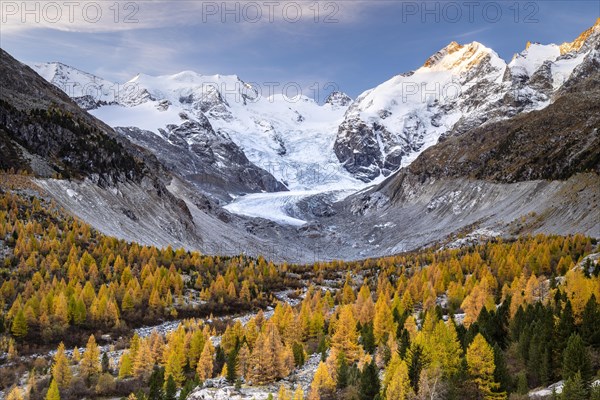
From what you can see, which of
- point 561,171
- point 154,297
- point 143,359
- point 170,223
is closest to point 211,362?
point 143,359

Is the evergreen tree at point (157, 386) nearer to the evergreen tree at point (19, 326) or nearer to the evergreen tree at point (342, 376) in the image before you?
the evergreen tree at point (342, 376)

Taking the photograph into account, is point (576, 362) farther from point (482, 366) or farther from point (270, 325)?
point (270, 325)

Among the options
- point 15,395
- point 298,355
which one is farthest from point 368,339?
point 15,395

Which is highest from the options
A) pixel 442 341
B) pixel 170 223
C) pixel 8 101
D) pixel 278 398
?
pixel 8 101

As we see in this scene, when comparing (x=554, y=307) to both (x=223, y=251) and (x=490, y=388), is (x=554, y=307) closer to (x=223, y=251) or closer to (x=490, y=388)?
(x=490, y=388)

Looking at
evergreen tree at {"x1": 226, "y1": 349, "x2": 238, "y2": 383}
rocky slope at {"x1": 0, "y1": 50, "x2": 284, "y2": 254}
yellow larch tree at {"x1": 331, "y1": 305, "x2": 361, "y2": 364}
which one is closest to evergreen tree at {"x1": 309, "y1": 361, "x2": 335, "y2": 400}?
yellow larch tree at {"x1": 331, "y1": 305, "x2": 361, "y2": 364}

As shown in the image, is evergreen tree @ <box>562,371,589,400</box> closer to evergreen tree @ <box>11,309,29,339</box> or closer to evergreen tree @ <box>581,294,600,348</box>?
evergreen tree @ <box>581,294,600,348</box>

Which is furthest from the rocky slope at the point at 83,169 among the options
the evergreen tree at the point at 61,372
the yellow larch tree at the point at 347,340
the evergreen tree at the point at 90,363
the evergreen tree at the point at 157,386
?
the evergreen tree at the point at 157,386

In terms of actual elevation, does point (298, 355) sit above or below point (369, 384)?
below
